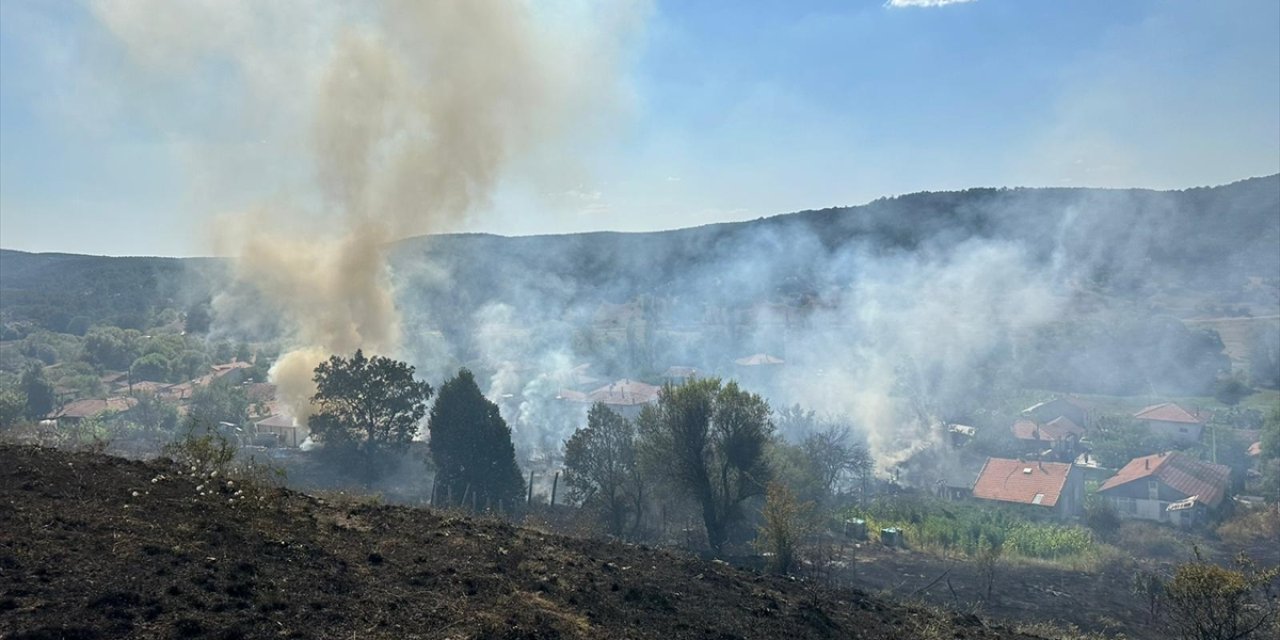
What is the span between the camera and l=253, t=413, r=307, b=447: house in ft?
127

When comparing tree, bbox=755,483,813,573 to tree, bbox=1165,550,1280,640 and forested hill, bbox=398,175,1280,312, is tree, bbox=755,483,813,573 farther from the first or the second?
forested hill, bbox=398,175,1280,312

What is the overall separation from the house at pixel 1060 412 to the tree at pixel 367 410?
41.6 metres

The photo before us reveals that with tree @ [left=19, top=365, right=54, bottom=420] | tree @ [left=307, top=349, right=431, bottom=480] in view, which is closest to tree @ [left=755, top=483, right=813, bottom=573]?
Result: tree @ [left=307, top=349, right=431, bottom=480]

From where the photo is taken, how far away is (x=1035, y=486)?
35.3 meters

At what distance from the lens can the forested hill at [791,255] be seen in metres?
95.8

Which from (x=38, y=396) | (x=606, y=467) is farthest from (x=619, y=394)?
(x=38, y=396)

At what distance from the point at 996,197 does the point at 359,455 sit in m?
125

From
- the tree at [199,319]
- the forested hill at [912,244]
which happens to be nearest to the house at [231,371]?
the tree at [199,319]

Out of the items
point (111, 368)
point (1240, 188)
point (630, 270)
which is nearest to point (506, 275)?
point (630, 270)

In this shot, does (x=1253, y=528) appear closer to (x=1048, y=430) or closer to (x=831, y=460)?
(x=831, y=460)

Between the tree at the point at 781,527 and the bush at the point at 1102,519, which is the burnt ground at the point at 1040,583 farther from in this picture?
the bush at the point at 1102,519

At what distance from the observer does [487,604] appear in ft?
25.8

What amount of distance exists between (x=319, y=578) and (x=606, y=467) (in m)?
17.2

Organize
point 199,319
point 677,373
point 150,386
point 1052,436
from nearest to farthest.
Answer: point 1052,436, point 150,386, point 677,373, point 199,319
